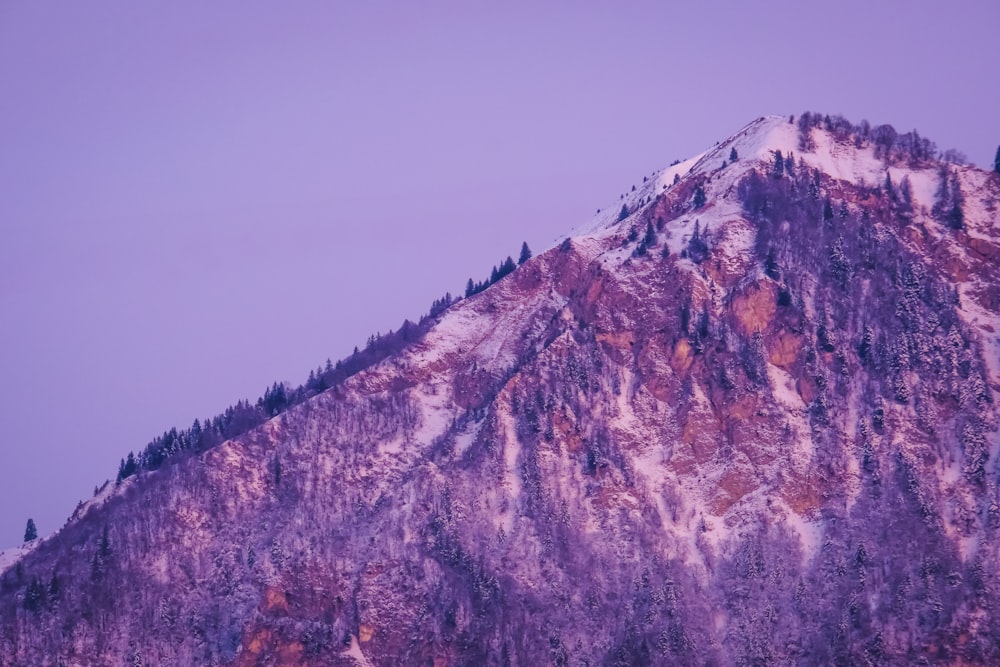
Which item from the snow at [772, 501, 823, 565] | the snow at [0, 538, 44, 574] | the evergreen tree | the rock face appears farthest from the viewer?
the evergreen tree

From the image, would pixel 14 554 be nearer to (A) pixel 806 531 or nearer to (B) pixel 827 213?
(A) pixel 806 531

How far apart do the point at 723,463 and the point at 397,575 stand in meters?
30.7

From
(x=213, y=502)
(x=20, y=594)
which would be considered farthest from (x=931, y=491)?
(x=20, y=594)

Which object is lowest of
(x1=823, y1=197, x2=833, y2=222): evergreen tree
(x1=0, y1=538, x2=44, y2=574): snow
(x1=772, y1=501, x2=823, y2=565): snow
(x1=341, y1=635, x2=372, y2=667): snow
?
(x1=341, y1=635, x2=372, y2=667): snow

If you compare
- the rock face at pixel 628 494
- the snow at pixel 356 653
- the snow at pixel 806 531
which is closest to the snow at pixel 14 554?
the rock face at pixel 628 494

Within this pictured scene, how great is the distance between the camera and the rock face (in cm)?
16625

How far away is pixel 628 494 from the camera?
177 meters

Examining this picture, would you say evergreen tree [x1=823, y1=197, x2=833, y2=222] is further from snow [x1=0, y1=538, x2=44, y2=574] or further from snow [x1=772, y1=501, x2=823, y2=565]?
snow [x1=0, y1=538, x2=44, y2=574]

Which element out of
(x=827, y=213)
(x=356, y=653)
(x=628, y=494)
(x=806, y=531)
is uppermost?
(x=827, y=213)

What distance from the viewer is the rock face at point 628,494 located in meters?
166

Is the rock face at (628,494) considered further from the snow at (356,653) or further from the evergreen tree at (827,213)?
the evergreen tree at (827,213)

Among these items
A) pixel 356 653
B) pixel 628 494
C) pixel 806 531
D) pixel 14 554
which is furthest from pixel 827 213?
pixel 14 554

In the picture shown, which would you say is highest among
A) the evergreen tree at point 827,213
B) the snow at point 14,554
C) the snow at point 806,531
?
the evergreen tree at point 827,213

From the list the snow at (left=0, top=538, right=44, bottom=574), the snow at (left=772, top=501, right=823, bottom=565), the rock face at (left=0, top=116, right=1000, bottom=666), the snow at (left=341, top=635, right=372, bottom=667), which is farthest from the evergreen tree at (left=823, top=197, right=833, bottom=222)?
the snow at (left=0, top=538, right=44, bottom=574)
